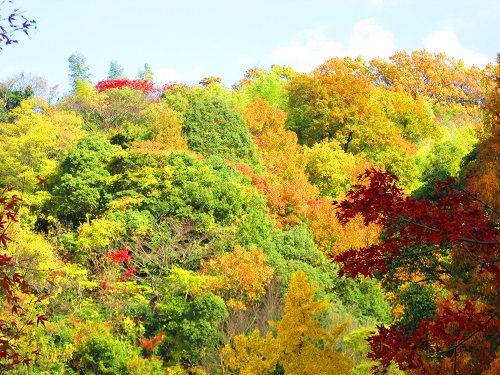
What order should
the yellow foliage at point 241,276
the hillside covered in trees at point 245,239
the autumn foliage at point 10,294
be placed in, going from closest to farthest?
the autumn foliage at point 10,294 < the hillside covered in trees at point 245,239 < the yellow foliage at point 241,276

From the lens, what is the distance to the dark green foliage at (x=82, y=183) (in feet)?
80.0

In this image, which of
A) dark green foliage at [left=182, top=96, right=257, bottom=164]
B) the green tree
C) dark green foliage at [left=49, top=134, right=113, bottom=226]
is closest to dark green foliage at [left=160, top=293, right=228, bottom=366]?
dark green foliage at [left=49, top=134, right=113, bottom=226]

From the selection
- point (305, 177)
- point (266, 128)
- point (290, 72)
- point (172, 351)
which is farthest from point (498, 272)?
point (290, 72)

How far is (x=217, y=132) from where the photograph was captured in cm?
2888

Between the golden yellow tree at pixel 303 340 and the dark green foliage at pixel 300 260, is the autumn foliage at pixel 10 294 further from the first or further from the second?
the dark green foliage at pixel 300 260

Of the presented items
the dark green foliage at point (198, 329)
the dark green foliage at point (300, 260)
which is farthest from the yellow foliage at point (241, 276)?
the dark green foliage at point (198, 329)

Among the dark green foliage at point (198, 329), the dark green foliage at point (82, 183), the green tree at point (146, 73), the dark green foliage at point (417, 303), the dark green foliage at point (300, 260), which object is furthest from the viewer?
the green tree at point (146, 73)

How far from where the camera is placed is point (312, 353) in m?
12.9

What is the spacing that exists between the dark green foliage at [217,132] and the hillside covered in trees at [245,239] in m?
0.07

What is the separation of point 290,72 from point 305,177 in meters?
21.6

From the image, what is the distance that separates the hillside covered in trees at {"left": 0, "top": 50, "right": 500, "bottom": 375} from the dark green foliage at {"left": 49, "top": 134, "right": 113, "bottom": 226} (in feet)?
0.24

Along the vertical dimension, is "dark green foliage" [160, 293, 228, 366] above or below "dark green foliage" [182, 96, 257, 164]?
below

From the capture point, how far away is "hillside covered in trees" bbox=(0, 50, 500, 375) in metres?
6.14

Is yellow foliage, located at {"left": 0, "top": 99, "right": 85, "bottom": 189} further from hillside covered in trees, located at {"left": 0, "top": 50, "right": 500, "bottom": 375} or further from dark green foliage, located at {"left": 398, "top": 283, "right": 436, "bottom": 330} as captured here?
dark green foliage, located at {"left": 398, "top": 283, "right": 436, "bottom": 330}
